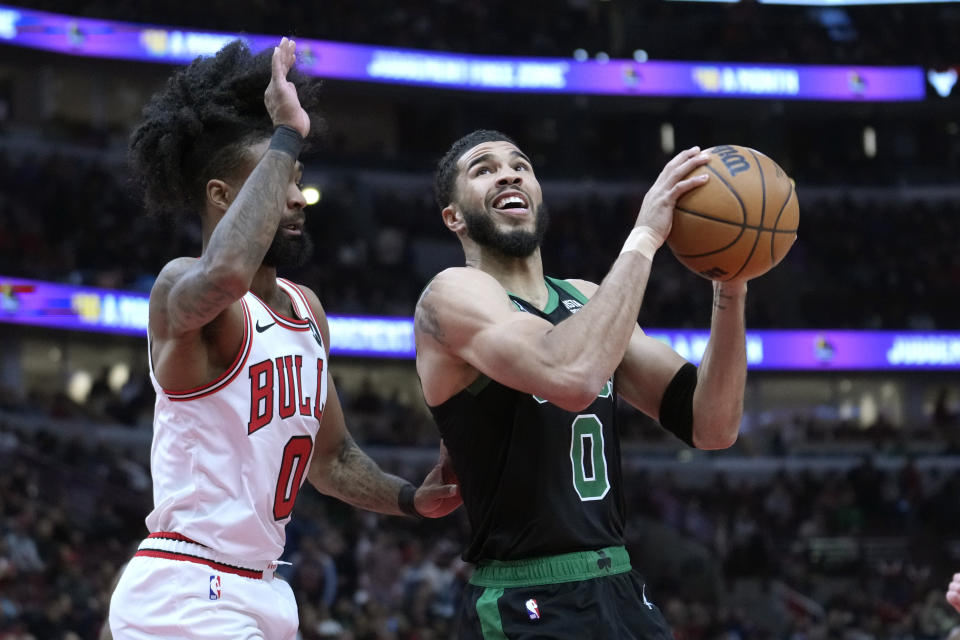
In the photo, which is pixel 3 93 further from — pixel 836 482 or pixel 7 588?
pixel 836 482

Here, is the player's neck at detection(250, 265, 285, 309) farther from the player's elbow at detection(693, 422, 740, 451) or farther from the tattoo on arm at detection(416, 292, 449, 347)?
the player's elbow at detection(693, 422, 740, 451)

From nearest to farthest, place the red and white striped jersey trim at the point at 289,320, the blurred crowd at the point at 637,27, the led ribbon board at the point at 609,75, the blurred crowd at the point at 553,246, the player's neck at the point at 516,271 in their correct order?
the red and white striped jersey trim at the point at 289,320, the player's neck at the point at 516,271, the blurred crowd at the point at 553,246, the led ribbon board at the point at 609,75, the blurred crowd at the point at 637,27

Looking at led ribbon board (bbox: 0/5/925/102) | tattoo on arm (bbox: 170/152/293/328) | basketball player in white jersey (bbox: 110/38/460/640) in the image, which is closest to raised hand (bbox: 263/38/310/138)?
basketball player in white jersey (bbox: 110/38/460/640)

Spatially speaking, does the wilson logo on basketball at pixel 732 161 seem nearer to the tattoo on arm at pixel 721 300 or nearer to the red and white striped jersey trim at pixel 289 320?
the tattoo on arm at pixel 721 300

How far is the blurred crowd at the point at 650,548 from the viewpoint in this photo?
13.6 m

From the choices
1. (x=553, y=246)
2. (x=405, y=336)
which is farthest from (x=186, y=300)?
(x=553, y=246)

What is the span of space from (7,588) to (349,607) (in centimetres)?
389

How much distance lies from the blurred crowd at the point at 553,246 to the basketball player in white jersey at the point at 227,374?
54.7 ft

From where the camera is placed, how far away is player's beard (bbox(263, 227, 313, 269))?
418 centimetres

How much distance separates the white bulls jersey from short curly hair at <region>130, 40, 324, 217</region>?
1.89 feet

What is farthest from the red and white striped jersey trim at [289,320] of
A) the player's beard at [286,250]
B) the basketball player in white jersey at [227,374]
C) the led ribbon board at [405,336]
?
the led ribbon board at [405,336]

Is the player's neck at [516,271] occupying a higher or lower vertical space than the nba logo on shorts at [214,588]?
higher

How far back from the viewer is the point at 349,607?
14.2 m

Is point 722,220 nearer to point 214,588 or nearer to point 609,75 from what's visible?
point 214,588
